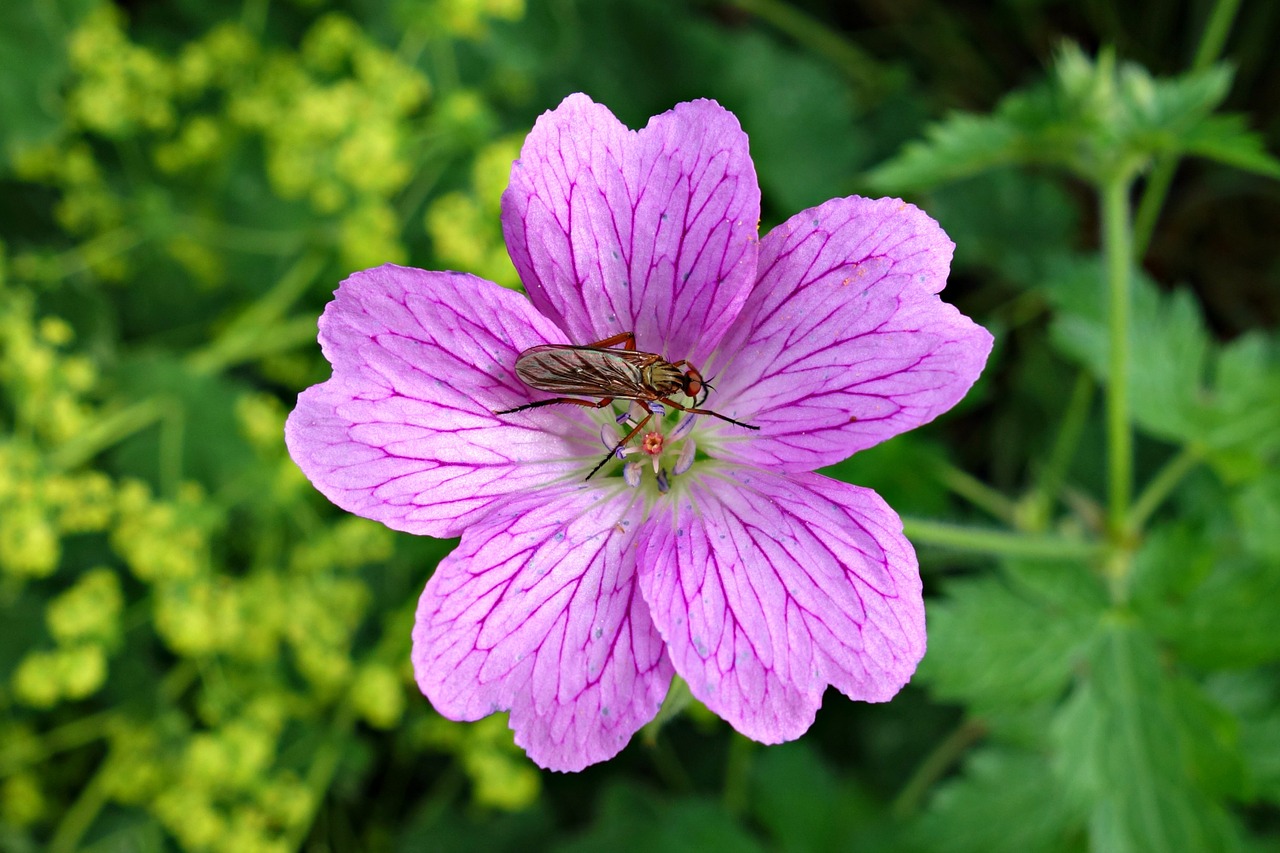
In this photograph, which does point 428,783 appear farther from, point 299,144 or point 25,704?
point 299,144

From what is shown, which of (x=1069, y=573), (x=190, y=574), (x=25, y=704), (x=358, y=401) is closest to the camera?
(x=358, y=401)

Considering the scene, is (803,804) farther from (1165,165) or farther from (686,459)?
(1165,165)

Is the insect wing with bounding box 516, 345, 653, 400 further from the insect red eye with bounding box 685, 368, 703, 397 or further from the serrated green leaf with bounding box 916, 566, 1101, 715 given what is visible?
the serrated green leaf with bounding box 916, 566, 1101, 715

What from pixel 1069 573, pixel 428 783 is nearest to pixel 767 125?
pixel 1069 573

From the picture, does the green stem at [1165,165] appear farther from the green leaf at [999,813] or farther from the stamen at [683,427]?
the stamen at [683,427]

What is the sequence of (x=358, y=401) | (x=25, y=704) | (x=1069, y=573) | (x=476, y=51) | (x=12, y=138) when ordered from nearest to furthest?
(x=358, y=401), (x=1069, y=573), (x=12, y=138), (x=25, y=704), (x=476, y=51)
